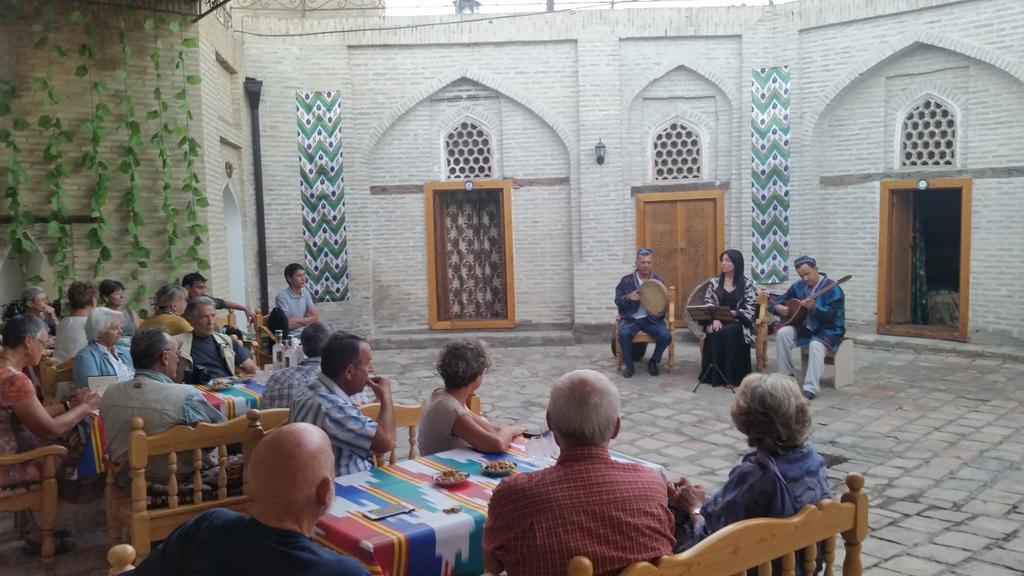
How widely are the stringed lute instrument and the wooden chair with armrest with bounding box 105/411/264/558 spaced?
633cm

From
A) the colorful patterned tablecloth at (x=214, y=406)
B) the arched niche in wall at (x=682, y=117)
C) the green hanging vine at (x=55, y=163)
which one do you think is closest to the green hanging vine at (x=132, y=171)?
the green hanging vine at (x=55, y=163)

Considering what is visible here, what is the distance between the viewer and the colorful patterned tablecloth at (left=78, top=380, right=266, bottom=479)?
4828 millimetres

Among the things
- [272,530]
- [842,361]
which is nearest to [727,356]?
[842,361]

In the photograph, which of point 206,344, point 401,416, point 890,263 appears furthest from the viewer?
point 890,263

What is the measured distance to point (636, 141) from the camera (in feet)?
41.0

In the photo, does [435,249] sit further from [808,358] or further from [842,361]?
[842,361]

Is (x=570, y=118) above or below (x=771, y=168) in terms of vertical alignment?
above

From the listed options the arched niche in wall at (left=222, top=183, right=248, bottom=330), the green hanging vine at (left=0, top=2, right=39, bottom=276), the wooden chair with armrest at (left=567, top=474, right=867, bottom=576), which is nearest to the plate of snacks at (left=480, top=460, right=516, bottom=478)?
the wooden chair with armrest at (left=567, top=474, right=867, bottom=576)

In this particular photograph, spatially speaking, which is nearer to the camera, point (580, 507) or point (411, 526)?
point (580, 507)

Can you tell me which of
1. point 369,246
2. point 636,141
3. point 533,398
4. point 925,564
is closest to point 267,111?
point 369,246

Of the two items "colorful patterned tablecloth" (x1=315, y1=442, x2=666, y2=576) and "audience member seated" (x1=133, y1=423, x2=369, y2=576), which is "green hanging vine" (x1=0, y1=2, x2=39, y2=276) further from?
"audience member seated" (x1=133, y1=423, x2=369, y2=576)

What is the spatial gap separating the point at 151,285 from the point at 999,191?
33.1 feet

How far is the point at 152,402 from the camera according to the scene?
4.09 metres

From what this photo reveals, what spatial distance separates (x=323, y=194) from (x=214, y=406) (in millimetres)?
7647
